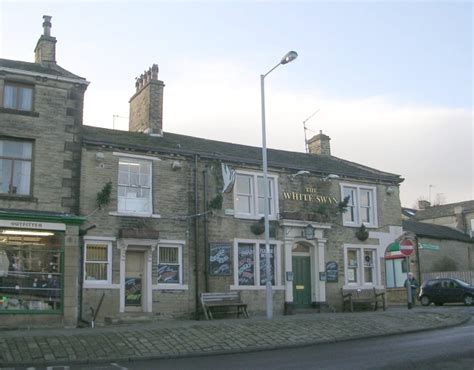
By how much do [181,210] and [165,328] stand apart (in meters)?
6.08

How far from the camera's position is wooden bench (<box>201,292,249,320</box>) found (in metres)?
21.0

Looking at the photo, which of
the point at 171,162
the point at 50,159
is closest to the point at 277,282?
the point at 171,162

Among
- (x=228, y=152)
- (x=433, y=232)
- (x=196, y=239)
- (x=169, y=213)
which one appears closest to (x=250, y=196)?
(x=228, y=152)

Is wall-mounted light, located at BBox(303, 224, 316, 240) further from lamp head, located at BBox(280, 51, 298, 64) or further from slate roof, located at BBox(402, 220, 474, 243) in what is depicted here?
slate roof, located at BBox(402, 220, 474, 243)

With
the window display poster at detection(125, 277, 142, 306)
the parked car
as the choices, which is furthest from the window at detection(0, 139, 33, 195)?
the parked car

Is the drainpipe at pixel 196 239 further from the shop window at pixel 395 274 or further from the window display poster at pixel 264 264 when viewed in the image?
the shop window at pixel 395 274

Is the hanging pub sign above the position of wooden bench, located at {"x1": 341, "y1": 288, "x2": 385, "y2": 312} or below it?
above

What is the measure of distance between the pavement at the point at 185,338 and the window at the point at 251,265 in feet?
12.9

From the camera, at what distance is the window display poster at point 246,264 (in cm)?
2280

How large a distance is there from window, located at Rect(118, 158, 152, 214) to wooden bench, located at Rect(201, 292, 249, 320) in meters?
3.82

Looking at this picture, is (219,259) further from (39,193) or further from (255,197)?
(39,193)

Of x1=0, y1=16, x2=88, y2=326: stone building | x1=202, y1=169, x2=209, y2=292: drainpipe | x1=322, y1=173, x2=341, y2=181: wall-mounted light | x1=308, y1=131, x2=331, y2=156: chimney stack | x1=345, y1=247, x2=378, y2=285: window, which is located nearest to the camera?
x1=0, y1=16, x2=88, y2=326: stone building

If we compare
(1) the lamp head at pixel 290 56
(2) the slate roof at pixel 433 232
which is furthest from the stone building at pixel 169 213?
(2) the slate roof at pixel 433 232

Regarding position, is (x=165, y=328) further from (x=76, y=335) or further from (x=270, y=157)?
(x=270, y=157)
